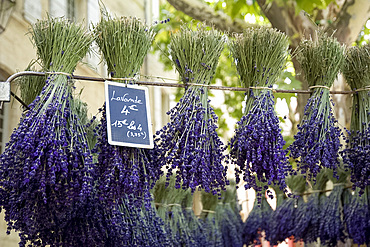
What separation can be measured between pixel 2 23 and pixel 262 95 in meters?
2.95

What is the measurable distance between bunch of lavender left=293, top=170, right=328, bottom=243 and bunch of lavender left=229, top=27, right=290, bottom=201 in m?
2.10

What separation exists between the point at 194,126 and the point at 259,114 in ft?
1.14

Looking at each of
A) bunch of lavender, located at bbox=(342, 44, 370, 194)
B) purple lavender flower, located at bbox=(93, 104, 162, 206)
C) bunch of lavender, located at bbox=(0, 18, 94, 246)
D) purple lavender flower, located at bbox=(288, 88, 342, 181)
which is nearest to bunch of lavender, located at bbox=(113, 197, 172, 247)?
purple lavender flower, located at bbox=(93, 104, 162, 206)

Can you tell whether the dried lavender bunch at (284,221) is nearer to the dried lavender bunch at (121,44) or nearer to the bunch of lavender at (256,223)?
the bunch of lavender at (256,223)

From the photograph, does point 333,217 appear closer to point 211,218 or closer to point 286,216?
point 286,216

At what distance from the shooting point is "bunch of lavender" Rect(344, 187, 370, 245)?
4625 mm

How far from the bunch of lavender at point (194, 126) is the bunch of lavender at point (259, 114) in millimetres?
130

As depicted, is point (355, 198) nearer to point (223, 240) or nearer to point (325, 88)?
point (223, 240)

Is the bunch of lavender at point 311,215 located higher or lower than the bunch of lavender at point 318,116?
lower

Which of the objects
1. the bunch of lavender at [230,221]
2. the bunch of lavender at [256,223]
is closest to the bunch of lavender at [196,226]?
the bunch of lavender at [230,221]

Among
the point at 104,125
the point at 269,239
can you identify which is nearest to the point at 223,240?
the point at 269,239

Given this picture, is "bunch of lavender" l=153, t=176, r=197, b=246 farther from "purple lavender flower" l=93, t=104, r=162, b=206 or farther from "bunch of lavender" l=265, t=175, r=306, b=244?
"purple lavender flower" l=93, t=104, r=162, b=206

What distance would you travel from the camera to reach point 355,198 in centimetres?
476

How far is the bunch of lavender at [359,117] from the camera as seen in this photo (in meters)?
3.24
